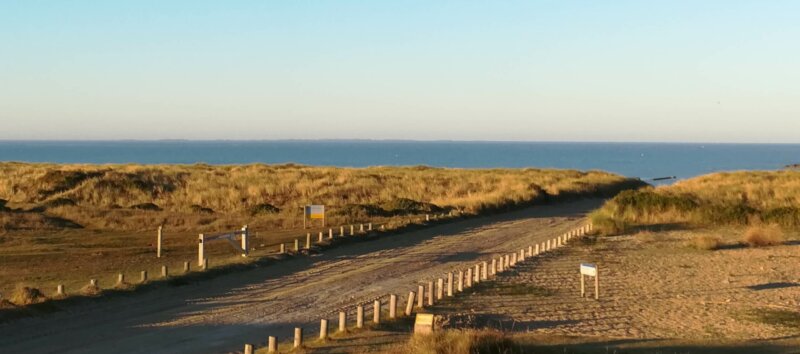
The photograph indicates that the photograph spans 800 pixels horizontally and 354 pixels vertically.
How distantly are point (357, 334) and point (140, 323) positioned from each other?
3835 mm

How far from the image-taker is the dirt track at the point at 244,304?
13.6 meters

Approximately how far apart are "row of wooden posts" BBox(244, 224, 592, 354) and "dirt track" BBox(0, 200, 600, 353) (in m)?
0.83

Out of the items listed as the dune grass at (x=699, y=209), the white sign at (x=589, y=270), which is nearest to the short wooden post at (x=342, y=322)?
the white sign at (x=589, y=270)

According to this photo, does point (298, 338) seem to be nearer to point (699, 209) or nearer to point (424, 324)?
point (424, 324)

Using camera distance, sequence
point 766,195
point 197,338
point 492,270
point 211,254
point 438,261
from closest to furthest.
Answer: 1. point 197,338
2. point 492,270
3. point 438,261
4. point 211,254
5. point 766,195

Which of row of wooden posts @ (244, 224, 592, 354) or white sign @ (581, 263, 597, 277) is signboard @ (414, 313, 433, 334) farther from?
white sign @ (581, 263, 597, 277)

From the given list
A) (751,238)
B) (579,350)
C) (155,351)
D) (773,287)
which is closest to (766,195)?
(751,238)

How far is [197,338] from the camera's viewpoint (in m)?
13.9

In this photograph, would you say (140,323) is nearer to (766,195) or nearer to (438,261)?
(438,261)

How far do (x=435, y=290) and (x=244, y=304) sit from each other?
4116mm

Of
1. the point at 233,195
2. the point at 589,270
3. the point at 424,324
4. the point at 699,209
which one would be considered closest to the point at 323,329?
the point at 424,324

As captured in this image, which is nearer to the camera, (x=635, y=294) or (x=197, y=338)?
(x=197, y=338)

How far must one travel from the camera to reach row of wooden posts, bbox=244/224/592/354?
13.5 meters

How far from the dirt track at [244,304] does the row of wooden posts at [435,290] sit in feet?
2.72
